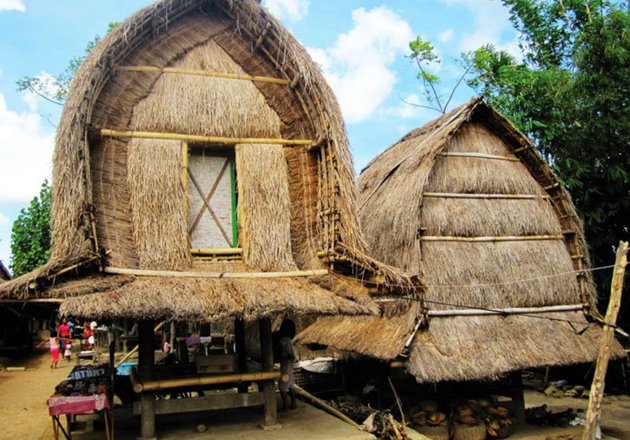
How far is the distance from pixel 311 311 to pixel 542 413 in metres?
7.43

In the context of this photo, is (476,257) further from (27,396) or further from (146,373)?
(27,396)

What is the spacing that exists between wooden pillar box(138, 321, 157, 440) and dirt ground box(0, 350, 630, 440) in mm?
476

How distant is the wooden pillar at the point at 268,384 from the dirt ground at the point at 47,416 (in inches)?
11.5

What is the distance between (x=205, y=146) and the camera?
8.17m

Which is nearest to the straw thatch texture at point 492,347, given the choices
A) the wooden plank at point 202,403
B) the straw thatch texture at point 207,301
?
the straw thatch texture at point 207,301

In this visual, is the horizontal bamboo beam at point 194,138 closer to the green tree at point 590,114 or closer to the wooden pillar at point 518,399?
the wooden pillar at point 518,399

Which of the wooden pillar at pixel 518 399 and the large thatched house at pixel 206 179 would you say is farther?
the wooden pillar at pixel 518 399

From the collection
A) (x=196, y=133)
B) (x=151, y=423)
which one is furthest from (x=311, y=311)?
(x=196, y=133)

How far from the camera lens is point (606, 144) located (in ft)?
46.0

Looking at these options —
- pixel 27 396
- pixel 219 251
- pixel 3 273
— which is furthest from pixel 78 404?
pixel 3 273

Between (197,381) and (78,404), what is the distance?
1435 mm

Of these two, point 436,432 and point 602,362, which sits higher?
point 602,362

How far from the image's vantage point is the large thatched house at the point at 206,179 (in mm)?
6906

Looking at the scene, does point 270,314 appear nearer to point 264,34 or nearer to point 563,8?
point 264,34
